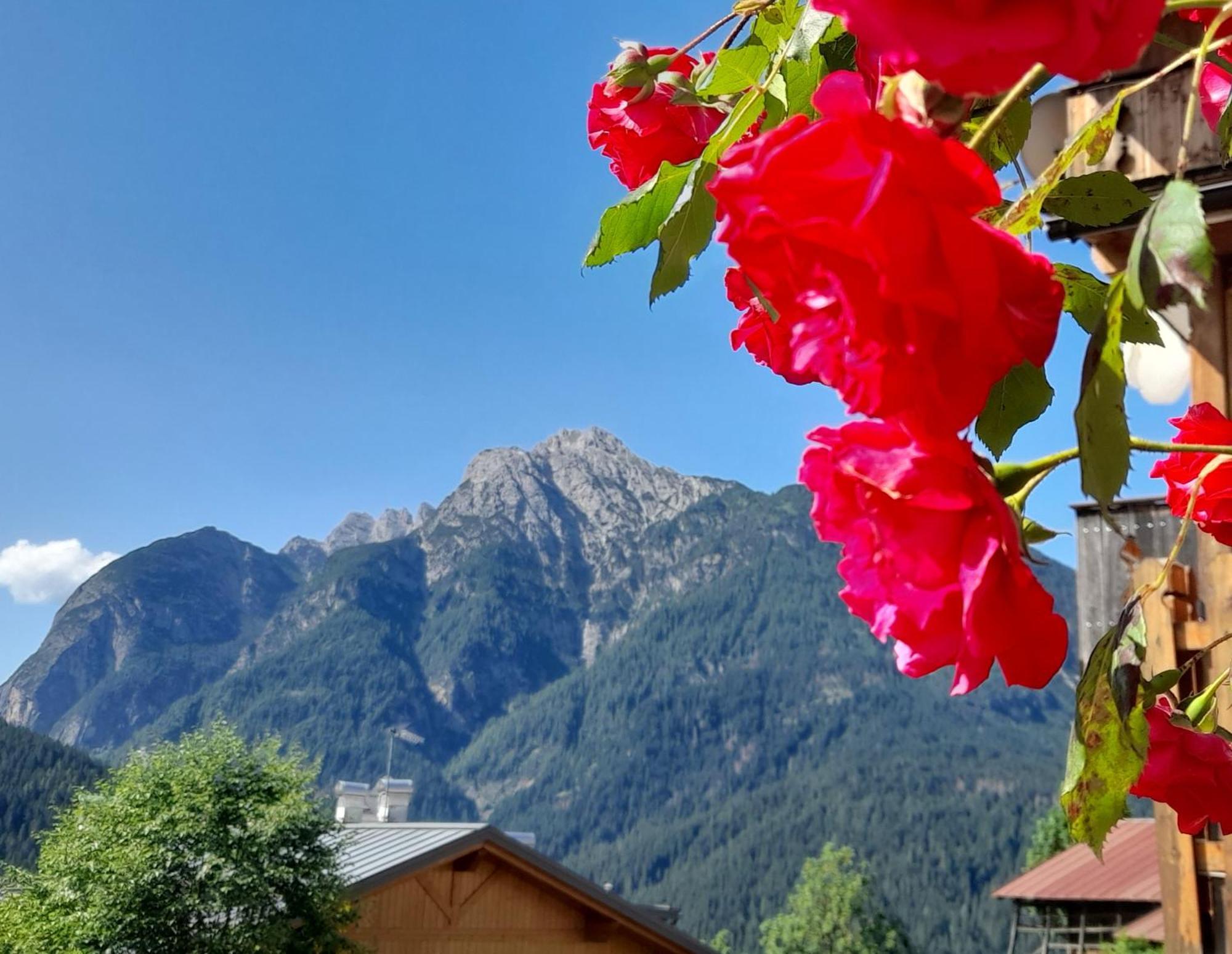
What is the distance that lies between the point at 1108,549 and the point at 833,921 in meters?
28.1

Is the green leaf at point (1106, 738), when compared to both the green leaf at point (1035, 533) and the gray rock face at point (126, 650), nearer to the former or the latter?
the green leaf at point (1035, 533)

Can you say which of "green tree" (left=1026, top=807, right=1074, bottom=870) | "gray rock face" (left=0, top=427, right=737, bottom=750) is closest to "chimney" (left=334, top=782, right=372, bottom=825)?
"green tree" (left=1026, top=807, right=1074, bottom=870)

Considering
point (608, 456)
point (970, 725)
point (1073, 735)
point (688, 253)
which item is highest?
point (608, 456)

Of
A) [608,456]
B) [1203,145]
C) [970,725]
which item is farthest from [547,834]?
[1203,145]

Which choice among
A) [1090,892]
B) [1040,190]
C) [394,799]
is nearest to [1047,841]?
[1090,892]

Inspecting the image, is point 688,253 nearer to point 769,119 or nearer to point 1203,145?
point 769,119

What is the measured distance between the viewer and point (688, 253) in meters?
0.47

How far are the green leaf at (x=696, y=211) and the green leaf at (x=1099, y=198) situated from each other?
114 mm

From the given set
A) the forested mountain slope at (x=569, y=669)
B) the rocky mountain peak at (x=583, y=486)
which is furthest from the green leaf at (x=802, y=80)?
the rocky mountain peak at (x=583, y=486)

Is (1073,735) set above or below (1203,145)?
below

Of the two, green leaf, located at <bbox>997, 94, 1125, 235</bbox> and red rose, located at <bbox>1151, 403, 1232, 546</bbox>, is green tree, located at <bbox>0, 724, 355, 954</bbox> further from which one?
green leaf, located at <bbox>997, 94, 1125, 235</bbox>

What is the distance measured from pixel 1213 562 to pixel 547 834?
95316 millimetres

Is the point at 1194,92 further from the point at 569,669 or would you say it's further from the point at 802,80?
the point at 569,669

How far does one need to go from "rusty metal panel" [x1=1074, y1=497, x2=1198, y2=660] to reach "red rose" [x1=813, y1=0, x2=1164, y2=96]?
8.28ft
